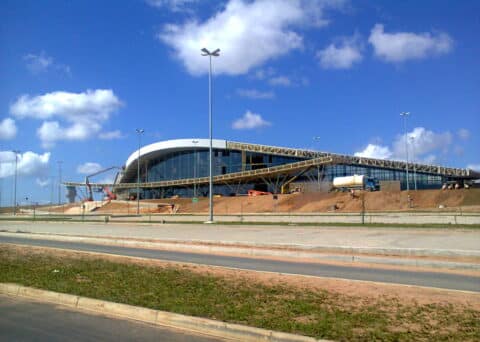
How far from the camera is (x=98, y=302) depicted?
336 inches

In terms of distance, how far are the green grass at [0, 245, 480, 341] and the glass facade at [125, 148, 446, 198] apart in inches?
2768

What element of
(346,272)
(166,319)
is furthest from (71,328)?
(346,272)

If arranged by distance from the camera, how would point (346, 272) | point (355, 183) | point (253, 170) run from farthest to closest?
point (253, 170), point (355, 183), point (346, 272)

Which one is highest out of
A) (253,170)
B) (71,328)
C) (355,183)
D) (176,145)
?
(176,145)

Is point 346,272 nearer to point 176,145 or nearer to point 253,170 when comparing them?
point 253,170

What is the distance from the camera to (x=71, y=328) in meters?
7.17

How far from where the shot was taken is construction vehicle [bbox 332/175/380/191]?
67.5 metres

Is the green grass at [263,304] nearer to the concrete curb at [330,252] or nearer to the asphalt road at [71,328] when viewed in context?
the asphalt road at [71,328]

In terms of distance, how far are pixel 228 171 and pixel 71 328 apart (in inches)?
3410

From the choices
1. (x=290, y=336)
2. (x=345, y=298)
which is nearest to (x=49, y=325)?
(x=290, y=336)

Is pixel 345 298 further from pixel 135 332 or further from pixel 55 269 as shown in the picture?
pixel 55 269

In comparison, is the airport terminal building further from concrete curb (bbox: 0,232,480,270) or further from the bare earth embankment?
concrete curb (bbox: 0,232,480,270)

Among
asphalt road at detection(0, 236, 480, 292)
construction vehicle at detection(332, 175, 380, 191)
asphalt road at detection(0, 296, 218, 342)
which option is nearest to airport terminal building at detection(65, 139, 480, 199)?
construction vehicle at detection(332, 175, 380, 191)

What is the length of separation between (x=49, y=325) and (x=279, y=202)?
198 feet
